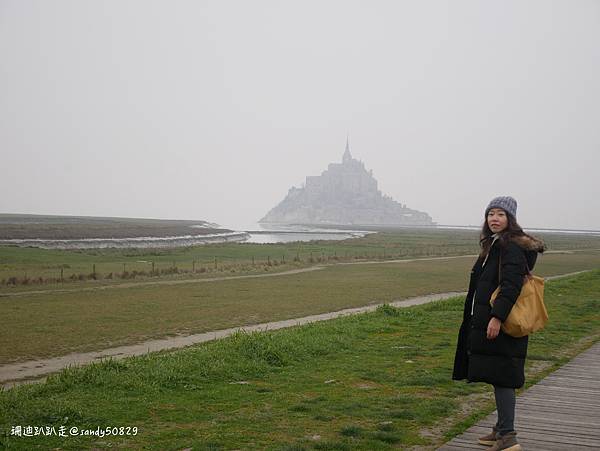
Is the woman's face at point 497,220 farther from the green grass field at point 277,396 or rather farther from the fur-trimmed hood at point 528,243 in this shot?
the green grass field at point 277,396

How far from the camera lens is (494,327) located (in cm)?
567

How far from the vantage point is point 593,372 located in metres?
9.73

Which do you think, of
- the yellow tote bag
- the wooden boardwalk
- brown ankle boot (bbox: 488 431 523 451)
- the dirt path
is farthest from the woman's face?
the dirt path

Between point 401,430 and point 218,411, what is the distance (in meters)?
2.51

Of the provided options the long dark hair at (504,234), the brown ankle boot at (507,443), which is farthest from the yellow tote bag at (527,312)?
the brown ankle boot at (507,443)

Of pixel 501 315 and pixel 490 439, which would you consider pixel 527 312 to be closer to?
pixel 501 315

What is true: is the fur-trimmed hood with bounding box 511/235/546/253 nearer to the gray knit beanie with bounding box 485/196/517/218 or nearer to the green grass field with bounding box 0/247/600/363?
the gray knit beanie with bounding box 485/196/517/218

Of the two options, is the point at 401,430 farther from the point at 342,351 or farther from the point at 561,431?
the point at 342,351

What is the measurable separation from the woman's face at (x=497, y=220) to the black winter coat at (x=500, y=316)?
149mm

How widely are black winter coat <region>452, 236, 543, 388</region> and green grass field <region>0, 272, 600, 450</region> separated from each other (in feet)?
3.60

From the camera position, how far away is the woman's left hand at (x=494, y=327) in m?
5.66

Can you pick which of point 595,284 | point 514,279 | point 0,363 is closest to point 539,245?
point 514,279

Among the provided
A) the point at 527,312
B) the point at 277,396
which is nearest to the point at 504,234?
the point at 527,312

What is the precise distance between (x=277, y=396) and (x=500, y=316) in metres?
4.08
